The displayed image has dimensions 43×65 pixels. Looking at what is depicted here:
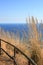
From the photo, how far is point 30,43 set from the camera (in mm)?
9781

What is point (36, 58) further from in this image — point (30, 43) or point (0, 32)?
point (0, 32)

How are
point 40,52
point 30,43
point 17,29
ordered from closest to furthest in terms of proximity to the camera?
point 40,52, point 30,43, point 17,29

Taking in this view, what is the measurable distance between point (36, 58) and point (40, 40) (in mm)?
779

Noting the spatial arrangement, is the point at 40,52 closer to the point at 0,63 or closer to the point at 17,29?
the point at 0,63

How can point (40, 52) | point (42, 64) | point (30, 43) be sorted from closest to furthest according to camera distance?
point (42, 64) < point (40, 52) < point (30, 43)

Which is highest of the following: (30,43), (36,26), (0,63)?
(36,26)

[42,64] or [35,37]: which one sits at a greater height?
[35,37]

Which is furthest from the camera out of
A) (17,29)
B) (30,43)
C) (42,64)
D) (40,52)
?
(17,29)

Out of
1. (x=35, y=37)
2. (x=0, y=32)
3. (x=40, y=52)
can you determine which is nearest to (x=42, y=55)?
(x=40, y=52)

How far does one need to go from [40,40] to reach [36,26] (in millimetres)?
641

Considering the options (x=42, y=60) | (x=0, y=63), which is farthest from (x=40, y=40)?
(x=0, y=63)

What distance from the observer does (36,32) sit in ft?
31.2

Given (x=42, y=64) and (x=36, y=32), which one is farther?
(x=36, y=32)

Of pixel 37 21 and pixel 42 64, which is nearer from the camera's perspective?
pixel 42 64
